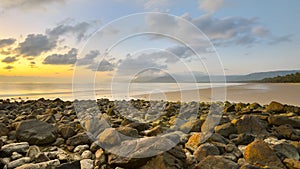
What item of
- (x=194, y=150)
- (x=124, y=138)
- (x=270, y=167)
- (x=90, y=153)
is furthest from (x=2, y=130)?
(x=270, y=167)

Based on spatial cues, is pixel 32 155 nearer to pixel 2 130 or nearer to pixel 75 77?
pixel 75 77

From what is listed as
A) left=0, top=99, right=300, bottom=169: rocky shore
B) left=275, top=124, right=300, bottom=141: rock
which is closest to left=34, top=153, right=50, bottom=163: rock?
left=0, top=99, right=300, bottom=169: rocky shore


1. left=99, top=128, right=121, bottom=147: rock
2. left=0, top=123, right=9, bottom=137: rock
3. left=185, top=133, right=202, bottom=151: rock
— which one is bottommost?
left=185, top=133, right=202, bottom=151: rock

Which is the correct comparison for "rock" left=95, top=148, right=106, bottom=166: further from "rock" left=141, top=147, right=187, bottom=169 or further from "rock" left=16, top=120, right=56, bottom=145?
"rock" left=16, top=120, right=56, bottom=145

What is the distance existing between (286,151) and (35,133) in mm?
4218

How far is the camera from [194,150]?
4191 mm

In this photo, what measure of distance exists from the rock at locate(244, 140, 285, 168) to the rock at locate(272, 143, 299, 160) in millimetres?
295

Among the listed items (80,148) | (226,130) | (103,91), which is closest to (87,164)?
(80,148)

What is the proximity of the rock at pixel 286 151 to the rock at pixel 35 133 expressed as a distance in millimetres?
3777

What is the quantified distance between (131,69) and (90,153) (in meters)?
1.80

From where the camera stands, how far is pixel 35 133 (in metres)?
4.84

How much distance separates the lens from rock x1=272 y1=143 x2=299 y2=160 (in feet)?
13.1

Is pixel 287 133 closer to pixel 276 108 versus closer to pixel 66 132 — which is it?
pixel 276 108

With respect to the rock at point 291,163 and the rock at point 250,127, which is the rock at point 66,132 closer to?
the rock at point 250,127
